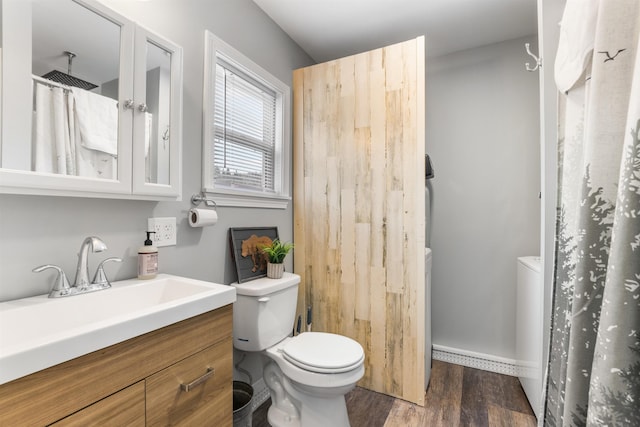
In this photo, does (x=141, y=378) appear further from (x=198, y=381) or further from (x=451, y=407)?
(x=451, y=407)

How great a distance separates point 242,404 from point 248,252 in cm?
81

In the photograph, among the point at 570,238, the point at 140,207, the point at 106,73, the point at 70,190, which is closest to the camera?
the point at 570,238

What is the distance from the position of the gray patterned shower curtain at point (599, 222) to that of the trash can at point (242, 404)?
124 cm

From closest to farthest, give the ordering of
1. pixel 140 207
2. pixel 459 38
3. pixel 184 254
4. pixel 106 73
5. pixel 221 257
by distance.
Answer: pixel 106 73, pixel 140 207, pixel 184 254, pixel 221 257, pixel 459 38

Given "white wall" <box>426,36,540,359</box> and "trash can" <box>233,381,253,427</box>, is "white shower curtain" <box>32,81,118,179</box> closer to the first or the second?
"trash can" <box>233,381,253,427</box>

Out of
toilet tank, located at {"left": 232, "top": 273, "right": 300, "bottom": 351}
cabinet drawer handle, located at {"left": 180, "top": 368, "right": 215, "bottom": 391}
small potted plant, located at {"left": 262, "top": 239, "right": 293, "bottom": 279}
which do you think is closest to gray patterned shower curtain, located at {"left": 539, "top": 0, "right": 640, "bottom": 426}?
cabinet drawer handle, located at {"left": 180, "top": 368, "right": 215, "bottom": 391}

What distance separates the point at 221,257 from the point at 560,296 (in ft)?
4.90

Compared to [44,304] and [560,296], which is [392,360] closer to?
[560,296]

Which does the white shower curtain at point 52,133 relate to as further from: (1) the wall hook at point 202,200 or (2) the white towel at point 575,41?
(2) the white towel at point 575,41

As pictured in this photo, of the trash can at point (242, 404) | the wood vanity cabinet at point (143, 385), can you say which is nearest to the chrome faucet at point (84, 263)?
the wood vanity cabinet at point (143, 385)

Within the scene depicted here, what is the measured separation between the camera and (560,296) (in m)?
0.86

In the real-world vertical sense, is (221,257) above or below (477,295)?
above

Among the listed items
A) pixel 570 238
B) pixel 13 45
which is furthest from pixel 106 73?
pixel 570 238

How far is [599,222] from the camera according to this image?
618 mm
